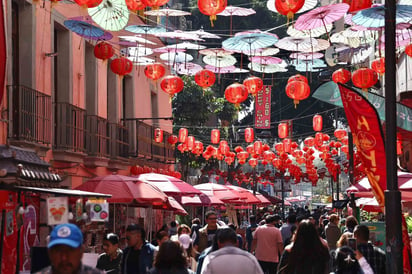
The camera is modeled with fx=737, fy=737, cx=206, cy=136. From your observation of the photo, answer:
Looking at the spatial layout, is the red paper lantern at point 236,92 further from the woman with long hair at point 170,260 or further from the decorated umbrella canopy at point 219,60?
the woman with long hair at point 170,260

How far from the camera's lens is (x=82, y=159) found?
2042 cm

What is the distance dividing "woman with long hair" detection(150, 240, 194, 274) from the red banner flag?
173 inches

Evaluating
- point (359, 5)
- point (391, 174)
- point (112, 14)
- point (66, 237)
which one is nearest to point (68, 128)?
point (112, 14)

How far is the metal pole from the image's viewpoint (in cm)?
949

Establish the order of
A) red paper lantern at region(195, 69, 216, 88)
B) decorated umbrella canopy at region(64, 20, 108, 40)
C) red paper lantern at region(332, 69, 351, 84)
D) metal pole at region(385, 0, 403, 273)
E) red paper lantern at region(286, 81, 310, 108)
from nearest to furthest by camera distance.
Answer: metal pole at region(385, 0, 403, 273), decorated umbrella canopy at region(64, 20, 108, 40), red paper lantern at region(286, 81, 310, 108), red paper lantern at region(332, 69, 351, 84), red paper lantern at region(195, 69, 216, 88)

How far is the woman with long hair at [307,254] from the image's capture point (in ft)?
26.6

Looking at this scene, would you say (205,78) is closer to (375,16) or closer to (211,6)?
(211,6)

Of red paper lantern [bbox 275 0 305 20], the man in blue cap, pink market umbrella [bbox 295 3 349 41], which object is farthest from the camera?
pink market umbrella [bbox 295 3 349 41]

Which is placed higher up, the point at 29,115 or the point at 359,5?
the point at 359,5

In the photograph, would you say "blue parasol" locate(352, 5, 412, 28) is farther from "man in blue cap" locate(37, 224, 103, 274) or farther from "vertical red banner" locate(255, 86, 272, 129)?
"vertical red banner" locate(255, 86, 272, 129)

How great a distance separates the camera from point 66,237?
530 cm

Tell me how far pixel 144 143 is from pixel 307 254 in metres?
20.0

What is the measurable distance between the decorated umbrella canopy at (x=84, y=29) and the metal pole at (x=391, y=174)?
856 centimetres

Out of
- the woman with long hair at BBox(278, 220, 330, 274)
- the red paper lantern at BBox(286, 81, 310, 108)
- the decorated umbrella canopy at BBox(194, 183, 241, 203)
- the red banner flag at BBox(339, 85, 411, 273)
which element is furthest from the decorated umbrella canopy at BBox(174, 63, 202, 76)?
the woman with long hair at BBox(278, 220, 330, 274)
